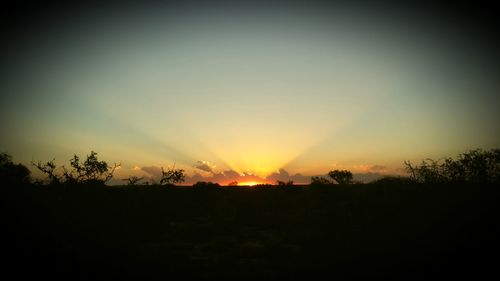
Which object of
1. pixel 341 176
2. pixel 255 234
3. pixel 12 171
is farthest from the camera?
pixel 341 176

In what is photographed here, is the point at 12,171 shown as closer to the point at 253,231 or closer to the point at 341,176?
the point at 253,231

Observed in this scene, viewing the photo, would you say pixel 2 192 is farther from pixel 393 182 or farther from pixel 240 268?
pixel 393 182

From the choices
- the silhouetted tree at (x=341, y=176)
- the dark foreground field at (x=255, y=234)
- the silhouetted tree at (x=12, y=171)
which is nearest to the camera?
the dark foreground field at (x=255, y=234)

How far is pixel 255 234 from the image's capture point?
1903 centimetres

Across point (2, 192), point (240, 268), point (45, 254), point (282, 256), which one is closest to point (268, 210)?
point (282, 256)

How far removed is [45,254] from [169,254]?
5.37 m

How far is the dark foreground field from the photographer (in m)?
12.5

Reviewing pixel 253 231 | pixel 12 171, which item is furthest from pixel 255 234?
pixel 12 171

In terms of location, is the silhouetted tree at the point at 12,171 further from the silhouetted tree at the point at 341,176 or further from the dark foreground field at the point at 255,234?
the silhouetted tree at the point at 341,176

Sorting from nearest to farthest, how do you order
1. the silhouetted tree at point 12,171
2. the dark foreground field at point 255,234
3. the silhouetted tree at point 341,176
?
the dark foreground field at point 255,234
the silhouetted tree at point 12,171
the silhouetted tree at point 341,176

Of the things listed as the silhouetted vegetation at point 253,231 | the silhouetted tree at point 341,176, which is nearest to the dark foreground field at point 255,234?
the silhouetted vegetation at point 253,231

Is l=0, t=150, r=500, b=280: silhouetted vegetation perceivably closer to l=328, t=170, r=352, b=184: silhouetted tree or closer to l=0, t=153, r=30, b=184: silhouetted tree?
l=0, t=153, r=30, b=184: silhouetted tree

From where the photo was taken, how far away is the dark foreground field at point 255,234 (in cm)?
1250

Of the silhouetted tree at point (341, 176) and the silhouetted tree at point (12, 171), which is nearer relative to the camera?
the silhouetted tree at point (12, 171)
